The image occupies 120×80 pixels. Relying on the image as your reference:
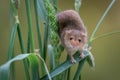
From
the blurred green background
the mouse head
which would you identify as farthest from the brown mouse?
the blurred green background

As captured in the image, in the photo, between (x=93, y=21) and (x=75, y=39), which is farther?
(x=93, y=21)

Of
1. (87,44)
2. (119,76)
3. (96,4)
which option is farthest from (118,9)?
(87,44)

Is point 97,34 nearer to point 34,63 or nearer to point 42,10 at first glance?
point 42,10

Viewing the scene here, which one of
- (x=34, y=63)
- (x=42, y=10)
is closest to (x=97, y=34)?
(x=42, y=10)

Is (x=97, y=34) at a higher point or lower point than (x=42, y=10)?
lower

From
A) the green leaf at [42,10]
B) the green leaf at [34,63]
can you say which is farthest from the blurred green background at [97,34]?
the green leaf at [34,63]

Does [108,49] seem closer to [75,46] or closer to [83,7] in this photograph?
[83,7]

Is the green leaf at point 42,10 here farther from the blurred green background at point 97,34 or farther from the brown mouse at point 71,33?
the blurred green background at point 97,34

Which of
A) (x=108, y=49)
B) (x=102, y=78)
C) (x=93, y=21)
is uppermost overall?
(x=93, y=21)
